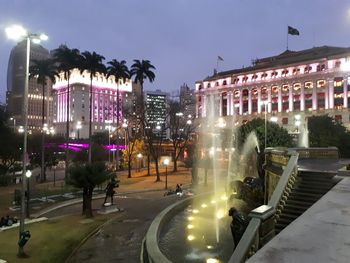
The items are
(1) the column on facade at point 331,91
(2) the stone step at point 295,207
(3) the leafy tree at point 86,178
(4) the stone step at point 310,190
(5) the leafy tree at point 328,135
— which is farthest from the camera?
(1) the column on facade at point 331,91

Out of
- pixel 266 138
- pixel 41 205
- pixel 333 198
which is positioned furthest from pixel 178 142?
pixel 333 198

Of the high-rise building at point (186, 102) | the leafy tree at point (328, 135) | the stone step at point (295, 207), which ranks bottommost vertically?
the stone step at point (295, 207)

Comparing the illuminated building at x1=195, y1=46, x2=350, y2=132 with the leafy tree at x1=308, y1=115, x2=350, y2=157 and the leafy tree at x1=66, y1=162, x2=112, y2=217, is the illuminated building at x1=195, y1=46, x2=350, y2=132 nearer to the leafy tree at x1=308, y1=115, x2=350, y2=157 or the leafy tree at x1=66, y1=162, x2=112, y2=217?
the leafy tree at x1=308, y1=115, x2=350, y2=157

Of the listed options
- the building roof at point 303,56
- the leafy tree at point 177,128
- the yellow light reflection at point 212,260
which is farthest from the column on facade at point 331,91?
the yellow light reflection at point 212,260

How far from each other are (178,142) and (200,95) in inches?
2021

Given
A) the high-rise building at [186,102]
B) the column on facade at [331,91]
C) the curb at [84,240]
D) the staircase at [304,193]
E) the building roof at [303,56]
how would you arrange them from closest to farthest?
the staircase at [304,193] → the curb at [84,240] → the high-rise building at [186,102] → the column on facade at [331,91] → the building roof at [303,56]

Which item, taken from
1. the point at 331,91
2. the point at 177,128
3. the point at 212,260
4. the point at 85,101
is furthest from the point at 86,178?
the point at 85,101

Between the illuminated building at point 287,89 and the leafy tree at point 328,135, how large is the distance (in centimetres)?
2316

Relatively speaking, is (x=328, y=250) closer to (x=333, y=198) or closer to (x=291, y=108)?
(x=333, y=198)

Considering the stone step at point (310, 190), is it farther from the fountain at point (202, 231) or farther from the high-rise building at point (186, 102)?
the high-rise building at point (186, 102)

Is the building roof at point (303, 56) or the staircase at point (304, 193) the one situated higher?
→ the building roof at point (303, 56)

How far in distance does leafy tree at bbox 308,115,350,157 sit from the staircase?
22456mm

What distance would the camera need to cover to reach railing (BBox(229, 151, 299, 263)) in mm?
9469

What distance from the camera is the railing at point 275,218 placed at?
9.47 meters
